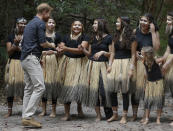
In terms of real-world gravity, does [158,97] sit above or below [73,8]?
below

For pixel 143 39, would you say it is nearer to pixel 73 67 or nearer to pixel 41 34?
pixel 73 67

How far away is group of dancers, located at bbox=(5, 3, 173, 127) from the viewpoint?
465 centimetres

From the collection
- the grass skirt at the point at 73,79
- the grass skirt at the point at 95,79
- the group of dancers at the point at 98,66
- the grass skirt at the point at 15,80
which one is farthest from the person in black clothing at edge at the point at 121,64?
the grass skirt at the point at 15,80

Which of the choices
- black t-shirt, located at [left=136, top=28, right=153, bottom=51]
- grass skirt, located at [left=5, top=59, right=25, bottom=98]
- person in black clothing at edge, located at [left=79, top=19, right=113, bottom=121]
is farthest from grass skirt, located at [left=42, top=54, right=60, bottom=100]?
black t-shirt, located at [left=136, top=28, right=153, bottom=51]

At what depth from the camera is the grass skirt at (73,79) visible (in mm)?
5121

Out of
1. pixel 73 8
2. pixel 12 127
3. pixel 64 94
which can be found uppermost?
pixel 73 8

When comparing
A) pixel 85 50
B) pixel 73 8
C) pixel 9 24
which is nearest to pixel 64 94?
pixel 85 50

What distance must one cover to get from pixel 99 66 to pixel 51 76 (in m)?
0.90

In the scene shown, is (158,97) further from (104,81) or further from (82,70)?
(82,70)

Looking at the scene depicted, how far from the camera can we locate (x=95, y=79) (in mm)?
5094

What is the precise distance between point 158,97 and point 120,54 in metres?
0.87

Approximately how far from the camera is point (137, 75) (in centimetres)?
498

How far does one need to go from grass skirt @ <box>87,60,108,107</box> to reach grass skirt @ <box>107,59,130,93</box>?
124 mm

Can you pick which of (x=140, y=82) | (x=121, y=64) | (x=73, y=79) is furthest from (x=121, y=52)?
(x=73, y=79)
